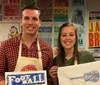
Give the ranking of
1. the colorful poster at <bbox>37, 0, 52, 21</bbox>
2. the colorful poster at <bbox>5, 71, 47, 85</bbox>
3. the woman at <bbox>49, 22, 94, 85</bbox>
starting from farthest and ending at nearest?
the colorful poster at <bbox>37, 0, 52, 21</bbox>, the woman at <bbox>49, 22, 94, 85</bbox>, the colorful poster at <bbox>5, 71, 47, 85</bbox>

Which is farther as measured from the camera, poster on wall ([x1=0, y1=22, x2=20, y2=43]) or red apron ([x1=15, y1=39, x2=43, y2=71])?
poster on wall ([x1=0, y1=22, x2=20, y2=43])

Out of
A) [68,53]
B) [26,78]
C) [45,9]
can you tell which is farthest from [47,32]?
[26,78]

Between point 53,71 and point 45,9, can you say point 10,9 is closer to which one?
point 45,9

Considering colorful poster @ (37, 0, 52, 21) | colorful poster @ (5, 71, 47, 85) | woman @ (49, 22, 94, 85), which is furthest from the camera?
colorful poster @ (37, 0, 52, 21)

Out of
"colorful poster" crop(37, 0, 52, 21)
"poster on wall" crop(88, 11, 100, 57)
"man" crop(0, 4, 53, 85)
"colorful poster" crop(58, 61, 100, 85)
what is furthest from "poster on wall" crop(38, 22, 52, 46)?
"colorful poster" crop(58, 61, 100, 85)

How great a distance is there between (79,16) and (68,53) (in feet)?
2.09

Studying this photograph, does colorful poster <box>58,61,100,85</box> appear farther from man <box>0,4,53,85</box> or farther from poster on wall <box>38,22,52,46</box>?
poster on wall <box>38,22,52,46</box>

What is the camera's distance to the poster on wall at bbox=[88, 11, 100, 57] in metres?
1.95

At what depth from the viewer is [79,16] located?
1.96 m

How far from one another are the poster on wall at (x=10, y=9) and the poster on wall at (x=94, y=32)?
608 mm

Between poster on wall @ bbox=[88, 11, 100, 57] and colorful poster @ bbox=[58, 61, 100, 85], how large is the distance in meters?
0.69

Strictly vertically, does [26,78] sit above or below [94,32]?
below

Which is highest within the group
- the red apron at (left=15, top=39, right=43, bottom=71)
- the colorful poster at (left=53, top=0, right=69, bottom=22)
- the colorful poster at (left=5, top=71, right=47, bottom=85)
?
the colorful poster at (left=53, top=0, right=69, bottom=22)

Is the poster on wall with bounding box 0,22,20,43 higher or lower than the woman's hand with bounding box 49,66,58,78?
higher
